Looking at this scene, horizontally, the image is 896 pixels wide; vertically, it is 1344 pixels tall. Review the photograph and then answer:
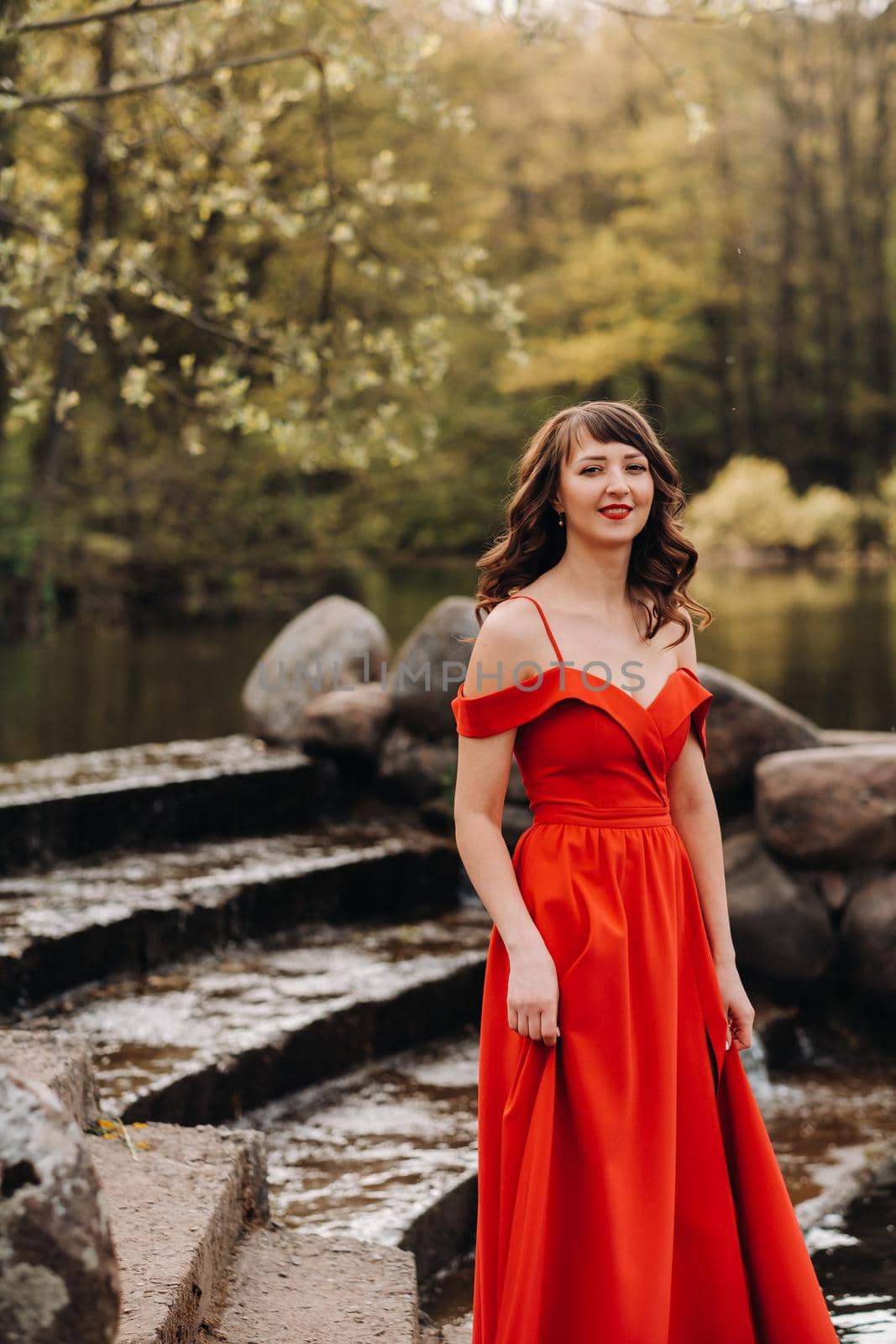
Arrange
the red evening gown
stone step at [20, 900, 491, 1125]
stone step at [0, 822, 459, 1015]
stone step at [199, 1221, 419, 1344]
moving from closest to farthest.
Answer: the red evening gown < stone step at [199, 1221, 419, 1344] < stone step at [20, 900, 491, 1125] < stone step at [0, 822, 459, 1015]

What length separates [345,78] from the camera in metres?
6.64

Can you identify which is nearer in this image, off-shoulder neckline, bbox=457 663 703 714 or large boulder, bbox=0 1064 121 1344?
large boulder, bbox=0 1064 121 1344

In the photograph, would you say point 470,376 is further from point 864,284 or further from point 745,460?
point 864,284

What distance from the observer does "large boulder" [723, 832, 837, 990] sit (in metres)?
5.48

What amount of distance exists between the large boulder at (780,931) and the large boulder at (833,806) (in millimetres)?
141

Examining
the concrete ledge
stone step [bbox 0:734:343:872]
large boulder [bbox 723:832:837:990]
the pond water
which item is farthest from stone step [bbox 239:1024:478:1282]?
the pond water

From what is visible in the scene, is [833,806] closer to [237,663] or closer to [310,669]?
[310,669]

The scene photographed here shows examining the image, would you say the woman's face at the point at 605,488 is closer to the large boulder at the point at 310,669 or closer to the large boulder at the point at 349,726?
the large boulder at the point at 349,726

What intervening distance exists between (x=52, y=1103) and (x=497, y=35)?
3029 cm

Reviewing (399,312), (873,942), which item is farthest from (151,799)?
(399,312)

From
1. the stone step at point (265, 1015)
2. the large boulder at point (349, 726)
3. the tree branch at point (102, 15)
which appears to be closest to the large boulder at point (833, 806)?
the stone step at point (265, 1015)

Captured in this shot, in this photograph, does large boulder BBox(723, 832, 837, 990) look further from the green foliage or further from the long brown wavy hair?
the green foliage

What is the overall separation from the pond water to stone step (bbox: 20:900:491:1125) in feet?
13.9

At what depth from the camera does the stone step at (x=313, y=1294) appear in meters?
2.60
